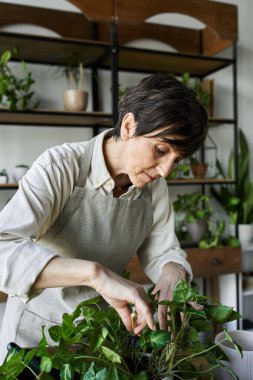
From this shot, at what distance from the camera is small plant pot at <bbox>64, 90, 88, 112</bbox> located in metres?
2.50

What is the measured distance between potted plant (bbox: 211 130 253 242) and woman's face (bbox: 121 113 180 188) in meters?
1.94

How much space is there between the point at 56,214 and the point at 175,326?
0.51 metres

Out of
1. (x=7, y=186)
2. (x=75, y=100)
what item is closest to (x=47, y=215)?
(x=7, y=186)

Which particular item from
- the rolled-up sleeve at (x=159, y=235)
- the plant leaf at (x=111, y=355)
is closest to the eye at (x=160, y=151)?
the rolled-up sleeve at (x=159, y=235)

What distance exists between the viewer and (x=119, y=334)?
2.45ft

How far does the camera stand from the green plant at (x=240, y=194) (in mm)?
2954

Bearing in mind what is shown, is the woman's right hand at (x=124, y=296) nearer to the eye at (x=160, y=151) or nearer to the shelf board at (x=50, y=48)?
the eye at (x=160, y=151)

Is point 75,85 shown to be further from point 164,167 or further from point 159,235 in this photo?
point 164,167

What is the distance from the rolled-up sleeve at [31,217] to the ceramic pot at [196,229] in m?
1.80

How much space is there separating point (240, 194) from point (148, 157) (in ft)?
7.28

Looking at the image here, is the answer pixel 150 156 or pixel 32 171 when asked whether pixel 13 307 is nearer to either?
pixel 32 171

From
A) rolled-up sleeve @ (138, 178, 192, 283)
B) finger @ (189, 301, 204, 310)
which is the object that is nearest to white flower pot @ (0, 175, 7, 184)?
rolled-up sleeve @ (138, 178, 192, 283)

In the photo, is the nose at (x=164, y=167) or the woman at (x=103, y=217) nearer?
the woman at (x=103, y=217)

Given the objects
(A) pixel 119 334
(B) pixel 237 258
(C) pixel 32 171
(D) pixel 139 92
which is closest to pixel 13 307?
(C) pixel 32 171
